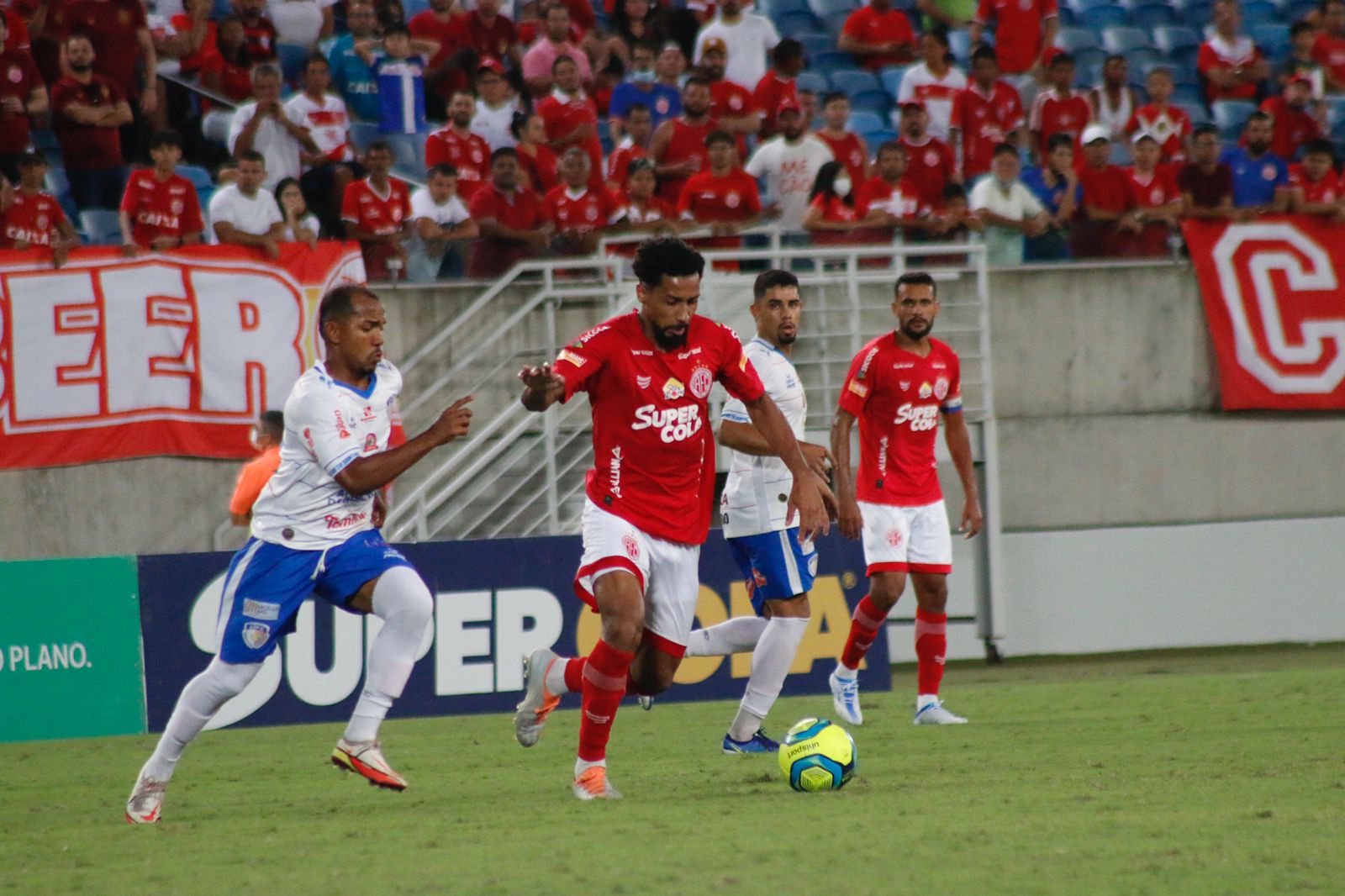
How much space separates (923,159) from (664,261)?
8757 millimetres

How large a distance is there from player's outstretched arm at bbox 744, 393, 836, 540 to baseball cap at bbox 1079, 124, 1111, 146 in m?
8.77

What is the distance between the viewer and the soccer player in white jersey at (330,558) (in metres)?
6.89

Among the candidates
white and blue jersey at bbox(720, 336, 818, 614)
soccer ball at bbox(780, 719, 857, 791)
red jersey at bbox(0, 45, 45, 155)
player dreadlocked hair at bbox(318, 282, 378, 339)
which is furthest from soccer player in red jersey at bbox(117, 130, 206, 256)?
soccer ball at bbox(780, 719, 857, 791)

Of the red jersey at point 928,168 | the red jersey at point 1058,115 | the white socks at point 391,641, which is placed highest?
the red jersey at point 1058,115

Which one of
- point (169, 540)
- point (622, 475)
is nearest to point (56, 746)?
point (169, 540)

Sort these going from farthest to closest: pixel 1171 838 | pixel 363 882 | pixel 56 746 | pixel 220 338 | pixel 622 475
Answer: pixel 220 338 < pixel 56 746 < pixel 622 475 < pixel 1171 838 < pixel 363 882

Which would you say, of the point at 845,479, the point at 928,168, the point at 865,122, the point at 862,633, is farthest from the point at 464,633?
the point at 865,122

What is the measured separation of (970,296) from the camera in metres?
14.6

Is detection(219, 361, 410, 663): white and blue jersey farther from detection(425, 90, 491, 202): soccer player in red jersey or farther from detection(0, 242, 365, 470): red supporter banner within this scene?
detection(425, 90, 491, 202): soccer player in red jersey

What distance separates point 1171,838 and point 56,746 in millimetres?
7256

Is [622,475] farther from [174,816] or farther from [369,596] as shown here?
[174,816]

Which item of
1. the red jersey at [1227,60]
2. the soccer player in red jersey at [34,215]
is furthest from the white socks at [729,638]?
the red jersey at [1227,60]

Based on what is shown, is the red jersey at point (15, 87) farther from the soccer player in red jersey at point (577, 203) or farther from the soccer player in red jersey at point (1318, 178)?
the soccer player in red jersey at point (1318, 178)

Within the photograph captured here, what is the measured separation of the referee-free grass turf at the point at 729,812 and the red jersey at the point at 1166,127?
7.18 metres
